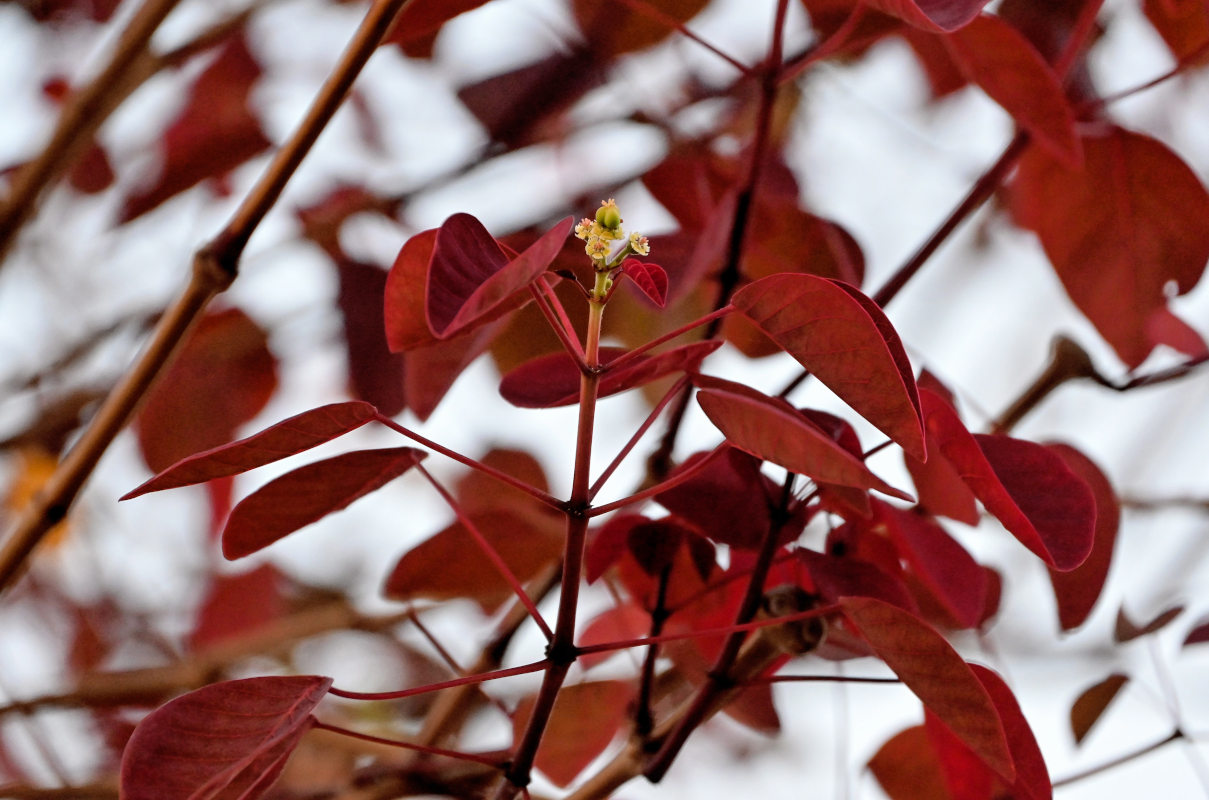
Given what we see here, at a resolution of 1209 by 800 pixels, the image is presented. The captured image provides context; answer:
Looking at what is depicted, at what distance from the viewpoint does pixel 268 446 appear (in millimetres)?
240

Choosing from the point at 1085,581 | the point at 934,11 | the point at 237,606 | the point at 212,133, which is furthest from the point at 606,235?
the point at 237,606

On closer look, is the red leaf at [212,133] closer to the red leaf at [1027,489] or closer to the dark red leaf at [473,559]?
the dark red leaf at [473,559]

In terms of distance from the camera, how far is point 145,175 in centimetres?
69

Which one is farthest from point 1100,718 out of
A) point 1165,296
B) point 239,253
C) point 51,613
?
point 51,613

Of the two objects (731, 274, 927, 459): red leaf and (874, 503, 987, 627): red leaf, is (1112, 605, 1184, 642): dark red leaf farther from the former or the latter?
(731, 274, 927, 459): red leaf

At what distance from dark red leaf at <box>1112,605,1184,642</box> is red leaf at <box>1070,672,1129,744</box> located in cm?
2

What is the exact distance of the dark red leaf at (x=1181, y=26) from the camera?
427mm

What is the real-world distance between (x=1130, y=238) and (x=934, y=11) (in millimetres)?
202

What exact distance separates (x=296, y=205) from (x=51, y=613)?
2.83 feet

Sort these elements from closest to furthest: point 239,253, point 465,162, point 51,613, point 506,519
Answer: point 239,253 → point 506,519 → point 465,162 → point 51,613

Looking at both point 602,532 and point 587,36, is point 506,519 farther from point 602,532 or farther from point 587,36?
point 587,36

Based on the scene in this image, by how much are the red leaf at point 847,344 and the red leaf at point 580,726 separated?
0.79ft

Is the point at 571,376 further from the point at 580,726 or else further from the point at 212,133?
the point at 212,133

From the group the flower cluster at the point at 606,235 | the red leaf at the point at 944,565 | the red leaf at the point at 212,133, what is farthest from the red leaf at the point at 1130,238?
the red leaf at the point at 212,133
